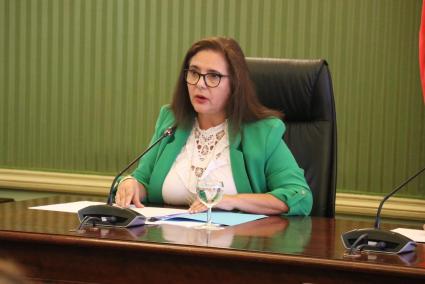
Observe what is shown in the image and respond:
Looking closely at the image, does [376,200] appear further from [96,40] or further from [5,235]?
[5,235]

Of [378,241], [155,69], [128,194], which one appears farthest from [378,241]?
[155,69]

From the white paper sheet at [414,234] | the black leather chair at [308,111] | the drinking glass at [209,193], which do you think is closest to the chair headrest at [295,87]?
the black leather chair at [308,111]

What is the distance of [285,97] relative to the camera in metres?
2.59

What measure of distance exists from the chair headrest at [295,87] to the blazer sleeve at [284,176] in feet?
0.45

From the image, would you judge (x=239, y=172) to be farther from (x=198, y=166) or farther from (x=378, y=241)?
(x=378, y=241)

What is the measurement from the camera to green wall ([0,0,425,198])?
11.2ft

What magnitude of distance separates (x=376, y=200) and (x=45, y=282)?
2.16 metres

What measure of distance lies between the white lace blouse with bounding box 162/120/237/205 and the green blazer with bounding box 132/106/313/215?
2 centimetres

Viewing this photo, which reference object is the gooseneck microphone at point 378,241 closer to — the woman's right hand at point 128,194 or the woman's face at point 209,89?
the woman's right hand at point 128,194

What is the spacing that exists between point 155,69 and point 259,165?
1.48 m

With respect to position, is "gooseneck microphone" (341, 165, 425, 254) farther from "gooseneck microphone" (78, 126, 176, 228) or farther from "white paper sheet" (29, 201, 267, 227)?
"gooseneck microphone" (78, 126, 176, 228)

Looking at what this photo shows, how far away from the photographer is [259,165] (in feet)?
7.96

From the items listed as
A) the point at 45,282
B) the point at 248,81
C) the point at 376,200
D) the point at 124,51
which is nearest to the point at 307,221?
the point at 248,81

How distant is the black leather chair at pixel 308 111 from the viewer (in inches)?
98.8
